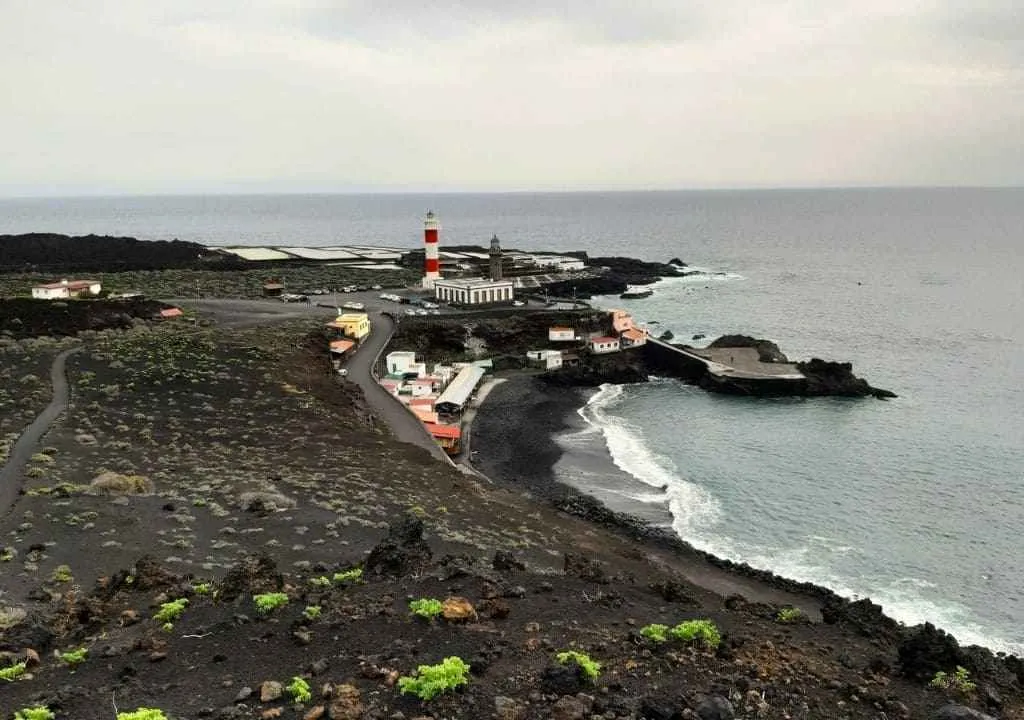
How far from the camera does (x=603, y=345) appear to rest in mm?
60969

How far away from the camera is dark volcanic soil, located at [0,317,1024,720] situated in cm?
1067

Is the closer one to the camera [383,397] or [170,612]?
[170,612]

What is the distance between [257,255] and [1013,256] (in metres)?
135

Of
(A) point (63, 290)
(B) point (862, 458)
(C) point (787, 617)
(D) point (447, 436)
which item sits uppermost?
(A) point (63, 290)

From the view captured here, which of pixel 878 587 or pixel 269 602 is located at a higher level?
pixel 269 602

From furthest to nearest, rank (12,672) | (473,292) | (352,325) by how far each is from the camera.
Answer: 1. (473,292)
2. (352,325)
3. (12,672)

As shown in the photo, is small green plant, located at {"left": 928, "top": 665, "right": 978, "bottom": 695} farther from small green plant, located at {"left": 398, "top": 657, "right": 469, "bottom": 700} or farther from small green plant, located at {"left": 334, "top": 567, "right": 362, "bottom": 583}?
small green plant, located at {"left": 334, "top": 567, "right": 362, "bottom": 583}

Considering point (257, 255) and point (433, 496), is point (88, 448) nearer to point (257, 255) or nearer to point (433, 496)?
point (433, 496)

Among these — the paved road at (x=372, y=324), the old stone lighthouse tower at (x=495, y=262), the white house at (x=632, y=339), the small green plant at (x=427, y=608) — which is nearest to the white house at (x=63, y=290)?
the paved road at (x=372, y=324)

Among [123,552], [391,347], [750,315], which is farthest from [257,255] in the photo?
[123,552]

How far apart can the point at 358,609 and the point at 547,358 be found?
149 ft

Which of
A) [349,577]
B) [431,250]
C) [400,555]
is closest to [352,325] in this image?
[431,250]

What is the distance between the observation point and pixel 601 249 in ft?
533

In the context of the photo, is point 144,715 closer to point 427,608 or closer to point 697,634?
point 427,608
